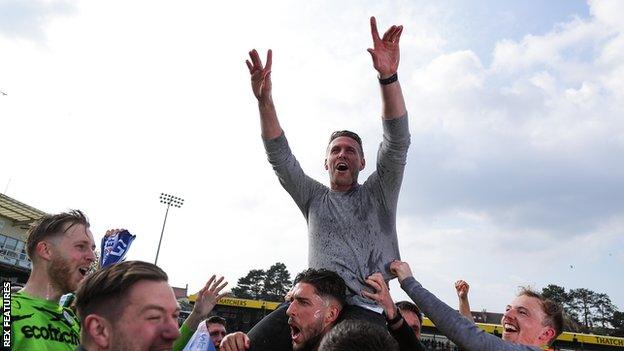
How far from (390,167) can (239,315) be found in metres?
25.1

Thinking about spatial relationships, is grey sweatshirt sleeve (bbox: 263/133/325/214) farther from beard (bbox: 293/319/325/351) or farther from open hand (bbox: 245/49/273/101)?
beard (bbox: 293/319/325/351)

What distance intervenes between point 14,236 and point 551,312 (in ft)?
162

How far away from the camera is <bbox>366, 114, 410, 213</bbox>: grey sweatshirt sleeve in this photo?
2.75 metres

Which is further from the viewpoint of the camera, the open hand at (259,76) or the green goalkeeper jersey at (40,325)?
the open hand at (259,76)

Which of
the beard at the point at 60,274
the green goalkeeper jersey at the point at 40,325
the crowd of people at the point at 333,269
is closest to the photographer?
the crowd of people at the point at 333,269

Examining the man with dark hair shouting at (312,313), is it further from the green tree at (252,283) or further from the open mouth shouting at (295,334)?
the green tree at (252,283)

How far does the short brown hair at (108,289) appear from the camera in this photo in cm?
203

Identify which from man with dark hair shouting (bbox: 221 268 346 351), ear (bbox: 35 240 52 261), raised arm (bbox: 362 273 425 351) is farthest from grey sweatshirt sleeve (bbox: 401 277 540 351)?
ear (bbox: 35 240 52 261)

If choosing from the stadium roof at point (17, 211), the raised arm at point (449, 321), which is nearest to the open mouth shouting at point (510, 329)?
the raised arm at point (449, 321)

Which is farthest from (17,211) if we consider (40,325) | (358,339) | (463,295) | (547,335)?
(358,339)

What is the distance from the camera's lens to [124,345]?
6.37ft

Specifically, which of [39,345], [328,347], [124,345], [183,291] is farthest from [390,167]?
[183,291]

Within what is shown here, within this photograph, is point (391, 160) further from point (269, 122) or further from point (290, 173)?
point (269, 122)

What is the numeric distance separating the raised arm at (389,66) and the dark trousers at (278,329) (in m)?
1.24
